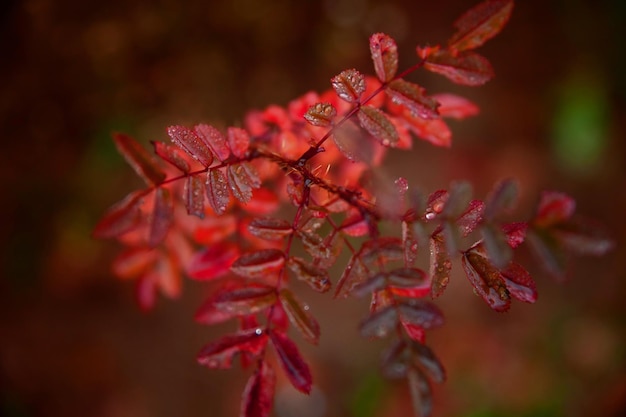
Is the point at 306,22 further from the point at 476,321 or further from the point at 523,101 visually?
the point at 476,321

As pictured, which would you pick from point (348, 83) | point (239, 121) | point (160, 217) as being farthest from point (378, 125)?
point (239, 121)

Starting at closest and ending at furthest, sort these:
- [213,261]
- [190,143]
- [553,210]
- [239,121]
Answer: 1. [553,210]
2. [190,143]
3. [213,261]
4. [239,121]

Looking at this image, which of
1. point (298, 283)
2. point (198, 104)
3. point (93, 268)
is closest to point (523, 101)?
point (298, 283)

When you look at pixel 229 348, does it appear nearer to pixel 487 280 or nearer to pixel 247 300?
pixel 247 300

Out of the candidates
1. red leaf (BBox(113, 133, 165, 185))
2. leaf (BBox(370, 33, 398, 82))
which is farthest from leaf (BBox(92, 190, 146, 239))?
leaf (BBox(370, 33, 398, 82))

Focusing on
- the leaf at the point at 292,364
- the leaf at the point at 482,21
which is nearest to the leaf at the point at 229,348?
the leaf at the point at 292,364

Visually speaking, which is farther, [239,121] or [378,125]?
[239,121]

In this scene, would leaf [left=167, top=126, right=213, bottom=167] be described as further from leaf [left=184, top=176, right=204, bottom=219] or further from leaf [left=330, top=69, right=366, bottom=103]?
leaf [left=330, top=69, right=366, bottom=103]
